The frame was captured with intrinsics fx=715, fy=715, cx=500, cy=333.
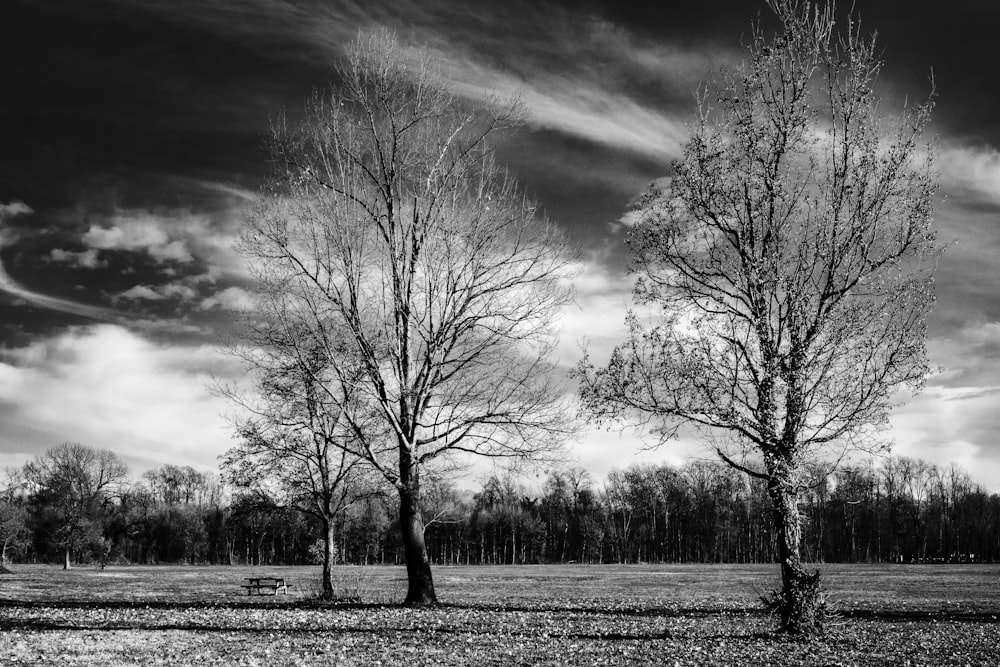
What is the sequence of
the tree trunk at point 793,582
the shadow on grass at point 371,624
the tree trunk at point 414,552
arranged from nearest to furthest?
the tree trunk at point 793,582 < the shadow on grass at point 371,624 < the tree trunk at point 414,552

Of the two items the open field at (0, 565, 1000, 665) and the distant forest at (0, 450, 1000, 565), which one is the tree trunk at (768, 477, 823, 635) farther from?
the distant forest at (0, 450, 1000, 565)

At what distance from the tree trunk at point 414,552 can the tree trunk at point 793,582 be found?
7815mm

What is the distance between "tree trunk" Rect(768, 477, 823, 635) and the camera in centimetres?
1262

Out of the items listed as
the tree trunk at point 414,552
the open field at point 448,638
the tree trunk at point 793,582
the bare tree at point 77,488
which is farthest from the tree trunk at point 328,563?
the bare tree at point 77,488

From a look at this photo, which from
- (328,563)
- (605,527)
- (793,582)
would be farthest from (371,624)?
(605,527)

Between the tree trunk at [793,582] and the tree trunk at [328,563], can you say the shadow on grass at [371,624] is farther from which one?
the tree trunk at [328,563]

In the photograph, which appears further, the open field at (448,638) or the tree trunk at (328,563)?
the tree trunk at (328,563)

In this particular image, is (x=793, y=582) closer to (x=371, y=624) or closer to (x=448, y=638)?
(x=448, y=638)

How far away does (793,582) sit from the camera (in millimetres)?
12734

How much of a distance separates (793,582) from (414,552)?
8477 millimetres

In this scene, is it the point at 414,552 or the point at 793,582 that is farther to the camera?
the point at 414,552

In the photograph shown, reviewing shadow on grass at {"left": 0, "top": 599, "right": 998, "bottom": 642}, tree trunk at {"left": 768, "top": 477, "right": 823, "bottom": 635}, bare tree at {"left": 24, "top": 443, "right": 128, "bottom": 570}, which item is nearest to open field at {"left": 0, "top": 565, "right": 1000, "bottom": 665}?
shadow on grass at {"left": 0, "top": 599, "right": 998, "bottom": 642}

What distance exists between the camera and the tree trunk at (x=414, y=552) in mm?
16875

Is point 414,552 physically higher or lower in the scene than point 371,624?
higher
